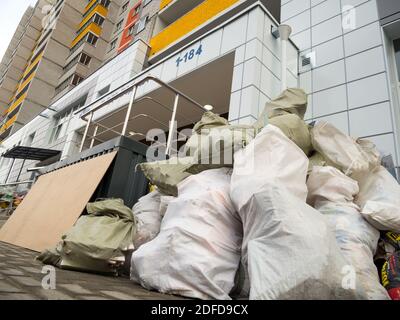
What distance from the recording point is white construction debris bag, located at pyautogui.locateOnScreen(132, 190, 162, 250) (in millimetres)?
1813

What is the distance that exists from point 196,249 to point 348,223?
78 centimetres

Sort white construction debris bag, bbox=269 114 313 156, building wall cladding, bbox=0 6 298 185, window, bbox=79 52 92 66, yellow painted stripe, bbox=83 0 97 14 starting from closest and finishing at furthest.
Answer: white construction debris bag, bbox=269 114 313 156, building wall cladding, bbox=0 6 298 185, window, bbox=79 52 92 66, yellow painted stripe, bbox=83 0 97 14

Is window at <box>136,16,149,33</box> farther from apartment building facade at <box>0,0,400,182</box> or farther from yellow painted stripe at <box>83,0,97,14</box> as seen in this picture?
yellow painted stripe at <box>83,0,97,14</box>

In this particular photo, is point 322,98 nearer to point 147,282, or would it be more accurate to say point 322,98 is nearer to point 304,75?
point 304,75

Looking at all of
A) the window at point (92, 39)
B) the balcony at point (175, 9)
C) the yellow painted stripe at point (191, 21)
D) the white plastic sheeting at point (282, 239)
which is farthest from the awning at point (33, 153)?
the window at point (92, 39)

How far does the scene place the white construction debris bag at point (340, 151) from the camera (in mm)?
1675

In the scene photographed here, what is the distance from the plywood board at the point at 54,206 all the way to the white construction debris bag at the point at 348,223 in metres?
1.76

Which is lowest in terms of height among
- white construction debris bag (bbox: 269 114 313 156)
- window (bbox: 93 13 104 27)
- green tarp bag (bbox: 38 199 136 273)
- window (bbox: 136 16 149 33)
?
green tarp bag (bbox: 38 199 136 273)

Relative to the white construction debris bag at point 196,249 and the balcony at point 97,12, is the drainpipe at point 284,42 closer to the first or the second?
the white construction debris bag at point 196,249

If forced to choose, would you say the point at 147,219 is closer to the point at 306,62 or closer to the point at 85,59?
the point at 306,62

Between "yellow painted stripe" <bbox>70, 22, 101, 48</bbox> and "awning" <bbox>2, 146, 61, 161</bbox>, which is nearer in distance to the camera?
"awning" <bbox>2, 146, 61, 161</bbox>


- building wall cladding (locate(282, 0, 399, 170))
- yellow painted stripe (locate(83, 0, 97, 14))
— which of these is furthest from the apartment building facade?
yellow painted stripe (locate(83, 0, 97, 14))

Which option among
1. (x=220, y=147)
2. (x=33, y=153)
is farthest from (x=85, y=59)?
(x=220, y=147)
